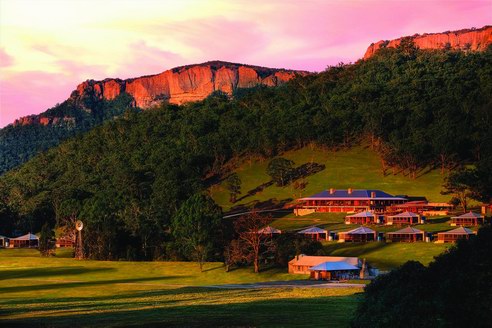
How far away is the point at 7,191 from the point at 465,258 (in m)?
166

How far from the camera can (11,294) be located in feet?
219

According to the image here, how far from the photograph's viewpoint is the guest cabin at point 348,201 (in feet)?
423

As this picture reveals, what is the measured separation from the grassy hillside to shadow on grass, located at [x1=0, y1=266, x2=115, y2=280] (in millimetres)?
57045

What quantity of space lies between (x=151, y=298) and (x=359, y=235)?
4249cm

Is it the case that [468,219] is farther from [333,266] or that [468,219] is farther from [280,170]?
[280,170]

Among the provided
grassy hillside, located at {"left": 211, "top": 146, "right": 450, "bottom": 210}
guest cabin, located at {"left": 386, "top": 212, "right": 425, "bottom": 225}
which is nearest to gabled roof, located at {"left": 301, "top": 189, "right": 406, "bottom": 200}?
grassy hillside, located at {"left": 211, "top": 146, "right": 450, "bottom": 210}

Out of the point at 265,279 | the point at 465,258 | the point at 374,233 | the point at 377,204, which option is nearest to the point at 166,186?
the point at 377,204

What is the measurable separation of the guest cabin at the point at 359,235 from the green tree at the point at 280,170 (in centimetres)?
5355

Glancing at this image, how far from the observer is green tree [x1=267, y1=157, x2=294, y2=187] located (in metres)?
151

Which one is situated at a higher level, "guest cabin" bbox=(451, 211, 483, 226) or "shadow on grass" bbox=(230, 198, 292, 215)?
"shadow on grass" bbox=(230, 198, 292, 215)

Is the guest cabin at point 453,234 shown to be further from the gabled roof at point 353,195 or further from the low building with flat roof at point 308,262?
the gabled roof at point 353,195

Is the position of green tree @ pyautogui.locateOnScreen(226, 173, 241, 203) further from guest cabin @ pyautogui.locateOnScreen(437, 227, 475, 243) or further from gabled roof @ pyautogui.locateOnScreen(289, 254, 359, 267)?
gabled roof @ pyautogui.locateOnScreen(289, 254, 359, 267)

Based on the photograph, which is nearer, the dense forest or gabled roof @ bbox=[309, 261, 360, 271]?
gabled roof @ bbox=[309, 261, 360, 271]

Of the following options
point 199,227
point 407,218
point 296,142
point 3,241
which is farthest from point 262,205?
point 199,227
